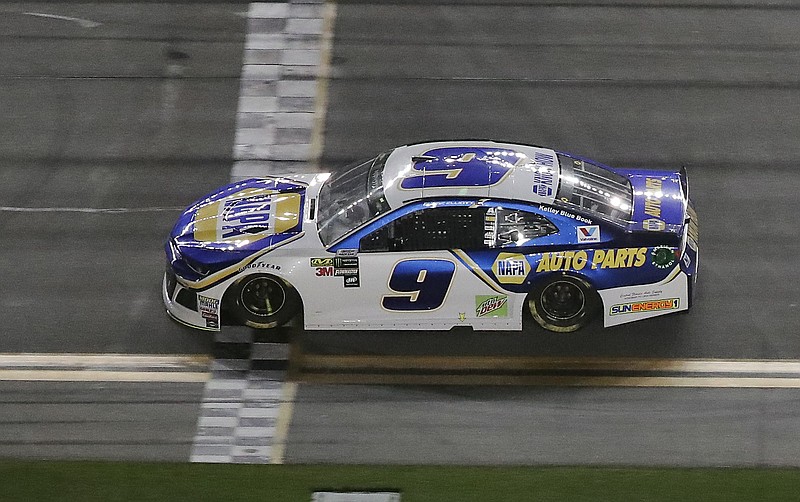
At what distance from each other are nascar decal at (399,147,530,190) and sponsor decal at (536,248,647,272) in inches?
35.2

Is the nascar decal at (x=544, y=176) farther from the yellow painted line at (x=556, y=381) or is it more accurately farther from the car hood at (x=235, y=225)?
the car hood at (x=235, y=225)

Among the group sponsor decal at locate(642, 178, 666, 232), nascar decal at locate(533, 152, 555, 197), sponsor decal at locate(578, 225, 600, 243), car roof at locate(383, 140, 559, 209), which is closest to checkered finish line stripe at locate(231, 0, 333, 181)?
car roof at locate(383, 140, 559, 209)

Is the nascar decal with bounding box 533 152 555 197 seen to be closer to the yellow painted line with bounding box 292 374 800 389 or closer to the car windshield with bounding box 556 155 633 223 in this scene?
the car windshield with bounding box 556 155 633 223

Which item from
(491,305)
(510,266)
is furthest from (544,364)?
(510,266)

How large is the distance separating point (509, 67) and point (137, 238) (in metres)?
5.34

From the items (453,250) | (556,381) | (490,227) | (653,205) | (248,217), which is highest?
(653,205)

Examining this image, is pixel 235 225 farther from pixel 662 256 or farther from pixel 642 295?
pixel 662 256

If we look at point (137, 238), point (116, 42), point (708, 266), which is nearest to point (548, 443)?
point (708, 266)

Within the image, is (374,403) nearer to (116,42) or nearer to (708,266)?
(708,266)

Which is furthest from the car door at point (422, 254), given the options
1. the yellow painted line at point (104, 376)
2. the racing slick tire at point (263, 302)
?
the yellow painted line at point (104, 376)

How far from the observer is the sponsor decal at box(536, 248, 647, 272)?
10.9 metres

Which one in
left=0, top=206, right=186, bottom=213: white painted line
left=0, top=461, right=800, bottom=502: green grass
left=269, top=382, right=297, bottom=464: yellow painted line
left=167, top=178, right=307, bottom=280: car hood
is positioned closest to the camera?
left=0, top=461, right=800, bottom=502: green grass

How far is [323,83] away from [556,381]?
5.66m

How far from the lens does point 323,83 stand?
49.0 feet
